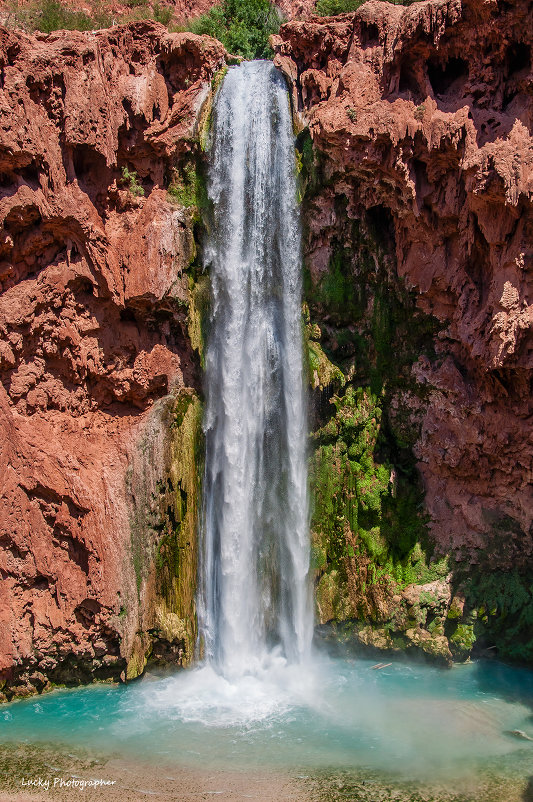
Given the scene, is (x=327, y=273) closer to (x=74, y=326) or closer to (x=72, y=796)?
(x=74, y=326)

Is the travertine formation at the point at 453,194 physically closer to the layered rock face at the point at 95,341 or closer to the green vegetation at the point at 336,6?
the layered rock face at the point at 95,341

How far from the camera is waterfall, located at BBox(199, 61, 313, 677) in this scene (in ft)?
46.3

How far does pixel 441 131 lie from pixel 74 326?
7792 mm

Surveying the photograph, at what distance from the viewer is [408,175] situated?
41.9 ft

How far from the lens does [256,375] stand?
14.3m

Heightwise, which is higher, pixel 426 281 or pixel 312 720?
pixel 426 281

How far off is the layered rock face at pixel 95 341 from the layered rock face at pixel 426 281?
281 centimetres

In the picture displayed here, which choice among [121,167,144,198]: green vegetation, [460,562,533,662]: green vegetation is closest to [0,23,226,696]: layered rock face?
[121,167,144,198]: green vegetation

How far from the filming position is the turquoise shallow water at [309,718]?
10.4m

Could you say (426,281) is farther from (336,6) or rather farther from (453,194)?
(336,6)

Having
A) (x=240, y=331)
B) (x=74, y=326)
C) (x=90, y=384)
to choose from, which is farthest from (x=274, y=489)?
(x=74, y=326)

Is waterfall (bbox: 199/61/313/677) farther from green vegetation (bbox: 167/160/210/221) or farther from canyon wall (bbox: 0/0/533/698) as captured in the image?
canyon wall (bbox: 0/0/533/698)

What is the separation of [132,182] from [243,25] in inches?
360

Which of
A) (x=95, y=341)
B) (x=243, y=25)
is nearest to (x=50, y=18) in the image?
(x=243, y=25)
